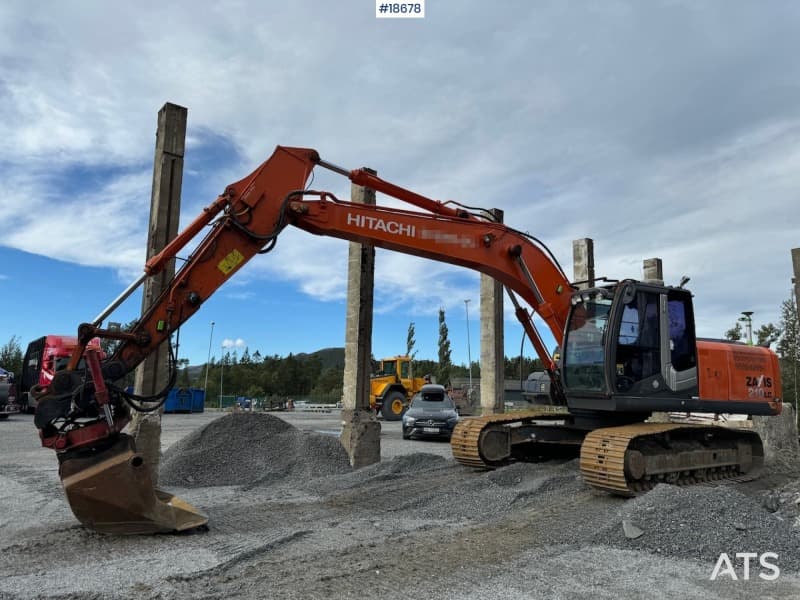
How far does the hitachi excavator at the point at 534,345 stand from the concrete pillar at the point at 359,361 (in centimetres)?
142

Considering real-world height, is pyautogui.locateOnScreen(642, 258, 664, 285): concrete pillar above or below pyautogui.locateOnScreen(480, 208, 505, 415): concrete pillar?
above

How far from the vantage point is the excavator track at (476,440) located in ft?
28.8

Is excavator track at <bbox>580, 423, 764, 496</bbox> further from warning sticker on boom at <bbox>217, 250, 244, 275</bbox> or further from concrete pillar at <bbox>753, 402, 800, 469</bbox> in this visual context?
warning sticker on boom at <bbox>217, 250, 244, 275</bbox>

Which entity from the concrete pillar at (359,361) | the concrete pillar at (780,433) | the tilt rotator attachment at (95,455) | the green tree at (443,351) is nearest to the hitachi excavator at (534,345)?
the tilt rotator attachment at (95,455)

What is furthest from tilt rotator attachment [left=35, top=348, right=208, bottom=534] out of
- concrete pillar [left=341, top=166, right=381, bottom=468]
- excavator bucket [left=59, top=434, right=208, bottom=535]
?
concrete pillar [left=341, top=166, right=381, bottom=468]

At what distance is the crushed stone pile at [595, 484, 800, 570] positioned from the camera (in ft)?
16.8

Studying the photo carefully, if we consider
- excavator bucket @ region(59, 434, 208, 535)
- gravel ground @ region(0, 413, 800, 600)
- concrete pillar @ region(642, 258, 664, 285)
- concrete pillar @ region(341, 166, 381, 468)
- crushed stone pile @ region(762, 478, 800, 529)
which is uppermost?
concrete pillar @ region(642, 258, 664, 285)

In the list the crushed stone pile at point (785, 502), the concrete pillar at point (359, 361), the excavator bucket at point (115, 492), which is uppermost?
the concrete pillar at point (359, 361)

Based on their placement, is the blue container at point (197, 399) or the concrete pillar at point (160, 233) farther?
the blue container at point (197, 399)

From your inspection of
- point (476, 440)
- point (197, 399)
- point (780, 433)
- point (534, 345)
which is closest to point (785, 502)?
point (534, 345)

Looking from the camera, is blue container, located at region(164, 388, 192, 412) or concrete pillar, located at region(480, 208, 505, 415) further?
blue container, located at region(164, 388, 192, 412)

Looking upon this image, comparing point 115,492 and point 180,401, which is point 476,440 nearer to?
point 115,492

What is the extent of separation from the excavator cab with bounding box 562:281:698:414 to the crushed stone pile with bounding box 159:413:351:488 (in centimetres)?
383

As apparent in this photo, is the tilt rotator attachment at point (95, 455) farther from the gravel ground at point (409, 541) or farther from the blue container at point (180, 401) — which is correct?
the blue container at point (180, 401)
